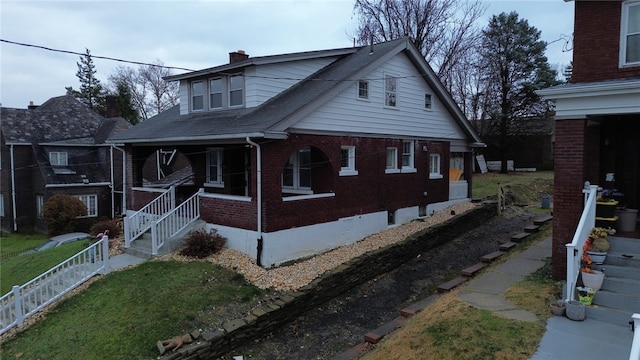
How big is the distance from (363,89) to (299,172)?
3873mm

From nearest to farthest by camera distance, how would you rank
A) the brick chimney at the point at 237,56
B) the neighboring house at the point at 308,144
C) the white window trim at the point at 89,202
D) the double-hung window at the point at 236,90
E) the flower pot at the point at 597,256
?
the flower pot at the point at 597,256 → the neighboring house at the point at 308,144 → the double-hung window at the point at 236,90 → the brick chimney at the point at 237,56 → the white window trim at the point at 89,202

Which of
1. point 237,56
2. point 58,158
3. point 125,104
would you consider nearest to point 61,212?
point 58,158

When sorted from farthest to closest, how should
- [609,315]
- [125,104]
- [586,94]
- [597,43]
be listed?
[125,104] → [597,43] → [586,94] → [609,315]

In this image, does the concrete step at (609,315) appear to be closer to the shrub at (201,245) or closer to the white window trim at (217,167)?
the shrub at (201,245)

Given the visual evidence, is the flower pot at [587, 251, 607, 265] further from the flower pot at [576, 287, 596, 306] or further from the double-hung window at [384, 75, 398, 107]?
the double-hung window at [384, 75, 398, 107]

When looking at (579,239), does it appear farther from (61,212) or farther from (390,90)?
(61,212)

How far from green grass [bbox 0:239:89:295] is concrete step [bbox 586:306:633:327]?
14.5m

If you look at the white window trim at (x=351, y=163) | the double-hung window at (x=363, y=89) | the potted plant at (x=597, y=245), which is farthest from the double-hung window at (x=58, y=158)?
the potted plant at (x=597, y=245)

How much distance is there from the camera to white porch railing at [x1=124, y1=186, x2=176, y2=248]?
1279 cm

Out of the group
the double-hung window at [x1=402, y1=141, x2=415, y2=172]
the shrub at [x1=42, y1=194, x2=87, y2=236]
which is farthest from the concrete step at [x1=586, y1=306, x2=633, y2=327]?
the shrub at [x1=42, y1=194, x2=87, y2=236]

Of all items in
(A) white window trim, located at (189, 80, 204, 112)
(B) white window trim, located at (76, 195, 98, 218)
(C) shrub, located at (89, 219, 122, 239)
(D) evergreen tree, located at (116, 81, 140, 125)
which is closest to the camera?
(C) shrub, located at (89, 219, 122, 239)

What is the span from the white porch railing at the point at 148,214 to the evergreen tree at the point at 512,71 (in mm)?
27259

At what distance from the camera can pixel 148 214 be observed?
13.9m

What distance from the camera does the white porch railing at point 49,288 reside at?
370 inches
